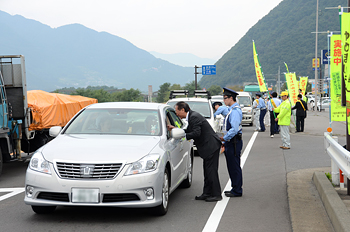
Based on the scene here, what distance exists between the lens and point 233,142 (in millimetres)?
7188

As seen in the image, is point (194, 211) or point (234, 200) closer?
point (194, 211)

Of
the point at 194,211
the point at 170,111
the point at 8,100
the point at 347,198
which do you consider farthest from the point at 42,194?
the point at 8,100

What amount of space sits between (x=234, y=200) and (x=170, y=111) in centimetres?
197

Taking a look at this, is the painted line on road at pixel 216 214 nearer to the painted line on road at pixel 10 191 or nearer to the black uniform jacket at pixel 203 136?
the black uniform jacket at pixel 203 136

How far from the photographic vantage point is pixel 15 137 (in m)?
9.92

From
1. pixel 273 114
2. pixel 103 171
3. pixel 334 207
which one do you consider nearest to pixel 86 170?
pixel 103 171

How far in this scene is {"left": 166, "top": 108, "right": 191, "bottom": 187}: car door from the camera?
6.46m

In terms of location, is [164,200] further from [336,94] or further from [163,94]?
[163,94]

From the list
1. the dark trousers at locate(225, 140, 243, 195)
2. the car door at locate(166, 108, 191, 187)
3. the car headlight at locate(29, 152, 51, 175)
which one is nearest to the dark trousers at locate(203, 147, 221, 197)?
the dark trousers at locate(225, 140, 243, 195)

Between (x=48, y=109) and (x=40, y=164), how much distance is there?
6828 millimetres

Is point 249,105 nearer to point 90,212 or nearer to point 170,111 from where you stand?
point 170,111

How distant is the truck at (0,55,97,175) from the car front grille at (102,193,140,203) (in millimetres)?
4651

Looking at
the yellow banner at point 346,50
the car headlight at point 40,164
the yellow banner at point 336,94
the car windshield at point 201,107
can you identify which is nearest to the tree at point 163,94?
the car windshield at point 201,107

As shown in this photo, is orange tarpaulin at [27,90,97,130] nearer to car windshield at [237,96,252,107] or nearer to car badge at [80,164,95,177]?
car badge at [80,164,95,177]
